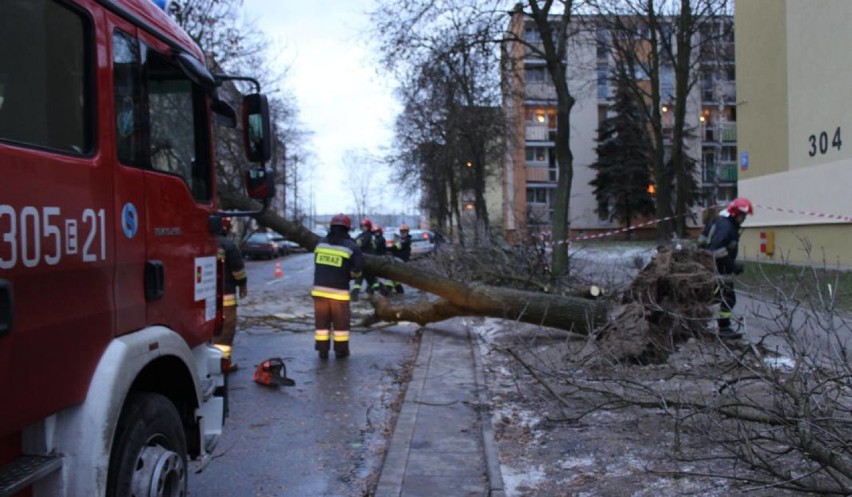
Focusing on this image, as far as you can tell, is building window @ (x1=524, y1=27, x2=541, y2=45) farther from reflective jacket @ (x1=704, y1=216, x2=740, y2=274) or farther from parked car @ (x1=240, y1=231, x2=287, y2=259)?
parked car @ (x1=240, y1=231, x2=287, y2=259)

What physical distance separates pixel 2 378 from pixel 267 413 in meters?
4.17

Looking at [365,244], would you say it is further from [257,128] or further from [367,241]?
[257,128]

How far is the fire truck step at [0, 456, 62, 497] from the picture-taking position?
2.00 m

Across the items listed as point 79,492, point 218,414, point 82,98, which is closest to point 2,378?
point 79,492

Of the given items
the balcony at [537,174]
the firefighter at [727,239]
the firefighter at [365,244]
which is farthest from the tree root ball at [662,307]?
the balcony at [537,174]

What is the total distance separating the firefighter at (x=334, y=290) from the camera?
8.05 meters

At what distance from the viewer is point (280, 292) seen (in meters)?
16.8

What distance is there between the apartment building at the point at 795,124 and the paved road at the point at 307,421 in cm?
941

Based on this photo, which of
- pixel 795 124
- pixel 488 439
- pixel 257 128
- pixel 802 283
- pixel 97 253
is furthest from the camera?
pixel 795 124

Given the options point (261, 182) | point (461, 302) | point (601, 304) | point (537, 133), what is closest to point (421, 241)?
point (461, 302)

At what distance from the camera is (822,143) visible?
15703 millimetres

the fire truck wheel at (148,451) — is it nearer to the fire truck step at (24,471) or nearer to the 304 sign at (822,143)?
the fire truck step at (24,471)

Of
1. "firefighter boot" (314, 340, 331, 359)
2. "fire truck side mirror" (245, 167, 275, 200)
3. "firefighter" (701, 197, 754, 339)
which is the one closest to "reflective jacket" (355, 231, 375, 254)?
"firefighter boot" (314, 340, 331, 359)

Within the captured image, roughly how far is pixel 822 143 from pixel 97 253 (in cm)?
1700
